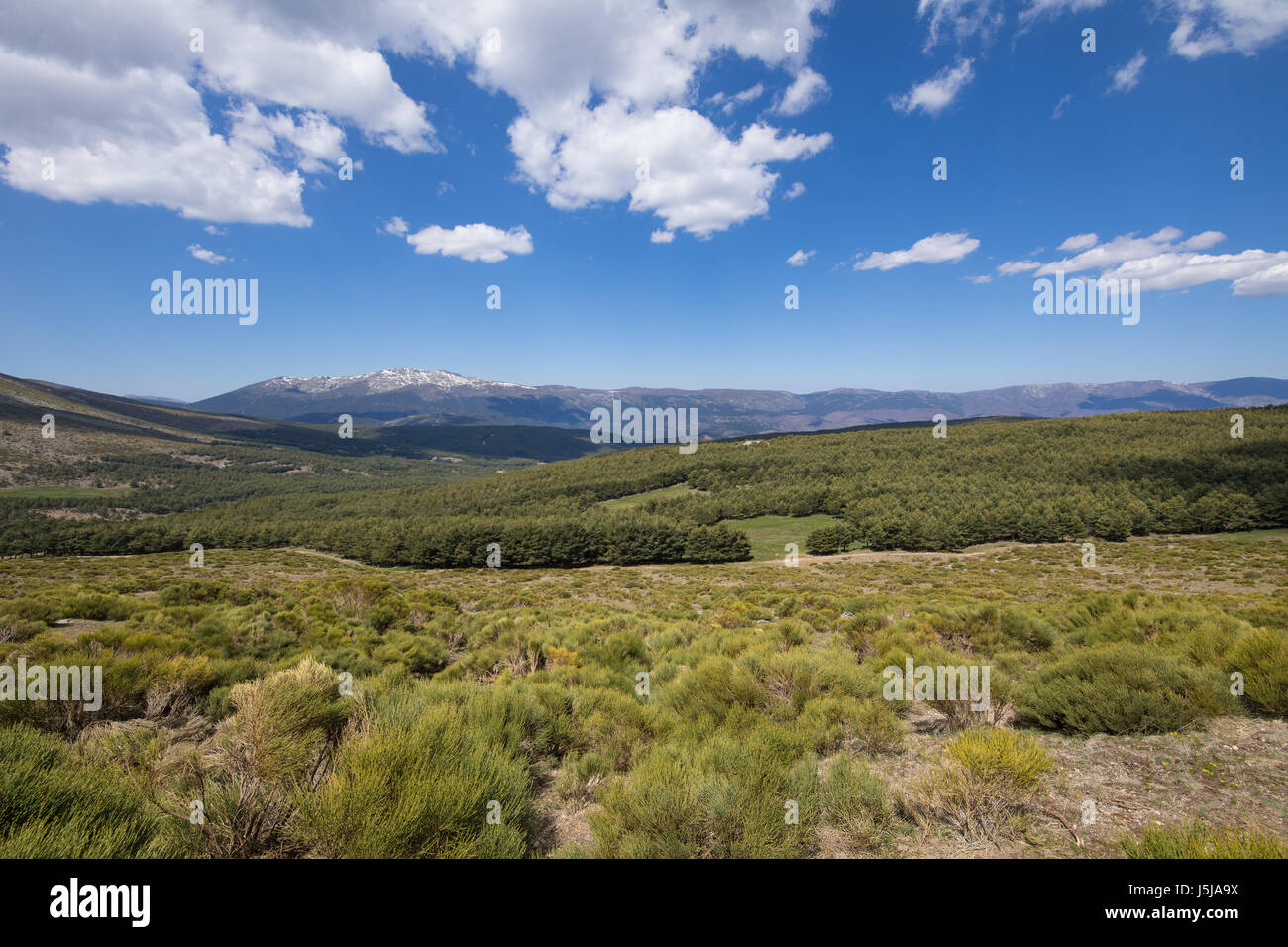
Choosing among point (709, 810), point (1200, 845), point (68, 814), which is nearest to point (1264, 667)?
Answer: point (1200, 845)

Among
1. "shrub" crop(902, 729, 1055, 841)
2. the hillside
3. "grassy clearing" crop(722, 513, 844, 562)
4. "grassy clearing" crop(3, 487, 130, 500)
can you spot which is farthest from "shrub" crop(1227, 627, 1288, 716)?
"grassy clearing" crop(3, 487, 130, 500)

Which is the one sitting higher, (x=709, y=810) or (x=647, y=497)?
(x=709, y=810)

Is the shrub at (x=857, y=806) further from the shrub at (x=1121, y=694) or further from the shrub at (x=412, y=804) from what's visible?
the shrub at (x=1121, y=694)

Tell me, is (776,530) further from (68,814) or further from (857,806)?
(68,814)

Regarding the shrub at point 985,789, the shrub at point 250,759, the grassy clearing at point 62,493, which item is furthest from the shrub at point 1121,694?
the grassy clearing at point 62,493

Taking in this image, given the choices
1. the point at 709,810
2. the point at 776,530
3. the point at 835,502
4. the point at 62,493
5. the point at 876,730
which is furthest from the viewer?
the point at 62,493

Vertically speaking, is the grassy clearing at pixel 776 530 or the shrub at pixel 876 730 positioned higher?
the shrub at pixel 876 730
